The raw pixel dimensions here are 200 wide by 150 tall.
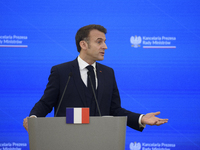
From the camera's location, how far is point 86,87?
241cm

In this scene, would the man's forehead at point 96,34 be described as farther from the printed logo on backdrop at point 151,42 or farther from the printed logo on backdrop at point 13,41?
the printed logo on backdrop at point 13,41

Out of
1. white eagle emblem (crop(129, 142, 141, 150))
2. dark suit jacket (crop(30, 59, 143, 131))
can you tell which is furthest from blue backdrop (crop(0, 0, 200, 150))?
dark suit jacket (crop(30, 59, 143, 131))

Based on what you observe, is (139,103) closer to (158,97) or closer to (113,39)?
(158,97)

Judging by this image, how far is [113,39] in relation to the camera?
363 cm

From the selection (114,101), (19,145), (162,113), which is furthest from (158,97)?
(19,145)

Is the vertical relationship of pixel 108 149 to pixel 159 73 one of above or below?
below

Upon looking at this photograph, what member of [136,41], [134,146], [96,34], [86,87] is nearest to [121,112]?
[86,87]

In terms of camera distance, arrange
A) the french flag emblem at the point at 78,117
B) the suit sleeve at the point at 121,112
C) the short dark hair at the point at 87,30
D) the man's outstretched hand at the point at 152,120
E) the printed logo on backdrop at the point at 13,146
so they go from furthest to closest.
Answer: the printed logo on backdrop at the point at 13,146, the short dark hair at the point at 87,30, the suit sleeve at the point at 121,112, the man's outstretched hand at the point at 152,120, the french flag emblem at the point at 78,117

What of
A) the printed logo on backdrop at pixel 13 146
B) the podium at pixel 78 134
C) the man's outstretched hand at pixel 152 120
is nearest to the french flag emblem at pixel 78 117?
the podium at pixel 78 134

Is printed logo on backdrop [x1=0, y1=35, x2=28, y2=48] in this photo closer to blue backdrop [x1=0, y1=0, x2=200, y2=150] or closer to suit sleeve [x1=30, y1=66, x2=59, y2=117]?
blue backdrop [x1=0, y1=0, x2=200, y2=150]

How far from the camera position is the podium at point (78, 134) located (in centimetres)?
170

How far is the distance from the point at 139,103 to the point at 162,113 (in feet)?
1.03

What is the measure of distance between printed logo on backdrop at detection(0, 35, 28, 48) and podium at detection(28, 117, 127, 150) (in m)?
2.09

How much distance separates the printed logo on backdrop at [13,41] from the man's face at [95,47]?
1.35 metres
